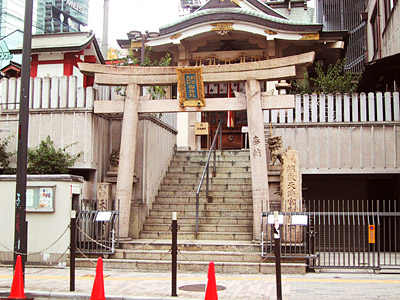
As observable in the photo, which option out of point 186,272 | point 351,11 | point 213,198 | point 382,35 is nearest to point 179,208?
point 213,198

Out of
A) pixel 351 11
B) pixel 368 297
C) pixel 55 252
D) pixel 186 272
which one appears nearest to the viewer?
pixel 368 297

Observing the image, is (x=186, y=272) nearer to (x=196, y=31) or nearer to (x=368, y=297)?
(x=368, y=297)

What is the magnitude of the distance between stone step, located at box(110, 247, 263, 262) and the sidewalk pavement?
0.58 metres

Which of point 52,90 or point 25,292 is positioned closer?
point 25,292

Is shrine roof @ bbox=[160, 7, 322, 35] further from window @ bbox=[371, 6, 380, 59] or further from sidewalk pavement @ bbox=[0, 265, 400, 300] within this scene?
sidewalk pavement @ bbox=[0, 265, 400, 300]

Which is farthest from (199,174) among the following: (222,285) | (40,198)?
(222,285)

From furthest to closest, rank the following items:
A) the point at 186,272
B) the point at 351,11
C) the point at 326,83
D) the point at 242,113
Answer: the point at 351,11
the point at 242,113
the point at 326,83
the point at 186,272

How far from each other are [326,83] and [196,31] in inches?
249

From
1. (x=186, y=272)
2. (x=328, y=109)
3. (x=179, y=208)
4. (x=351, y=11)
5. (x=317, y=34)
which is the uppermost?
(x=351, y=11)

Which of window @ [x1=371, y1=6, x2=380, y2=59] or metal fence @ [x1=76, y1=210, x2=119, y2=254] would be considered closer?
metal fence @ [x1=76, y1=210, x2=119, y2=254]

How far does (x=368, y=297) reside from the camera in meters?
9.37

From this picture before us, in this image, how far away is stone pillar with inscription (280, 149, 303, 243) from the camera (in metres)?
12.6

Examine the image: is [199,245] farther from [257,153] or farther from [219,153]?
[219,153]

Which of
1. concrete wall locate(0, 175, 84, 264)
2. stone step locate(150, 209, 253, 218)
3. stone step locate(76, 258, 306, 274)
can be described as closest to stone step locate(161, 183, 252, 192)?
stone step locate(150, 209, 253, 218)
